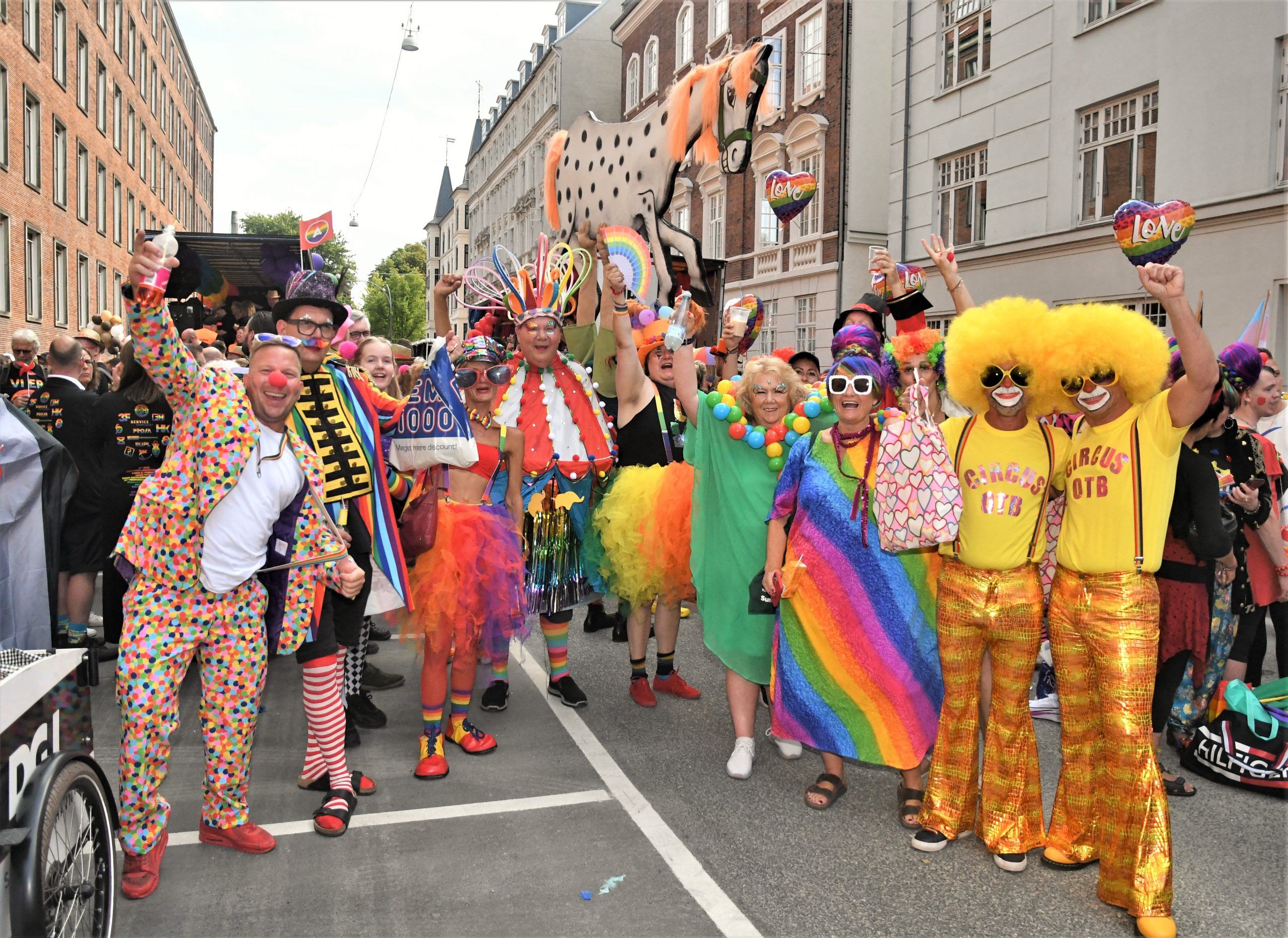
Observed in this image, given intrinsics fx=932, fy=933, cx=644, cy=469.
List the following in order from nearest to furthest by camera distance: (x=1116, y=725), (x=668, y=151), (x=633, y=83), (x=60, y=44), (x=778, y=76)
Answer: (x=1116, y=725)
(x=668, y=151)
(x=778, y=76)
(x=60, y=44)
(x=633, y=83)

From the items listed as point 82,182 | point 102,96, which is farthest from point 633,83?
point 82,182

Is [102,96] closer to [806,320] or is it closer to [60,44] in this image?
[60,44]

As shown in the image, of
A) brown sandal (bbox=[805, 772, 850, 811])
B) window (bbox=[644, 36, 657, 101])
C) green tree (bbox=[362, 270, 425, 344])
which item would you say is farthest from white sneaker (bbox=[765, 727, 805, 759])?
green tree (bbox=[362, 270, 425, 344])

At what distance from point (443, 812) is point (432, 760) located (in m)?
0.40

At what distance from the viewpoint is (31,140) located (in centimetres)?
2106

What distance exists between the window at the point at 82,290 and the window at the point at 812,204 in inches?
745

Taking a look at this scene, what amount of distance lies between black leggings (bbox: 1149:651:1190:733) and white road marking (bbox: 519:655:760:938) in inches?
72.8

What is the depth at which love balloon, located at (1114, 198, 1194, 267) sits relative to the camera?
10.6 feet

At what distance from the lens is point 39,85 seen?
69.4ft

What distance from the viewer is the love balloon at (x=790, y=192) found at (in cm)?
873

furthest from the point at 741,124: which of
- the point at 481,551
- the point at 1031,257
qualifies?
the point at 1031,257

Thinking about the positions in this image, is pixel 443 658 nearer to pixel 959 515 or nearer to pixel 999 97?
pixel 959 515

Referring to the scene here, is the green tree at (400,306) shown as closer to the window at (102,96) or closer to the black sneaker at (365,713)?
the window at (102,96)

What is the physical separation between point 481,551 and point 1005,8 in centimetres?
1381
